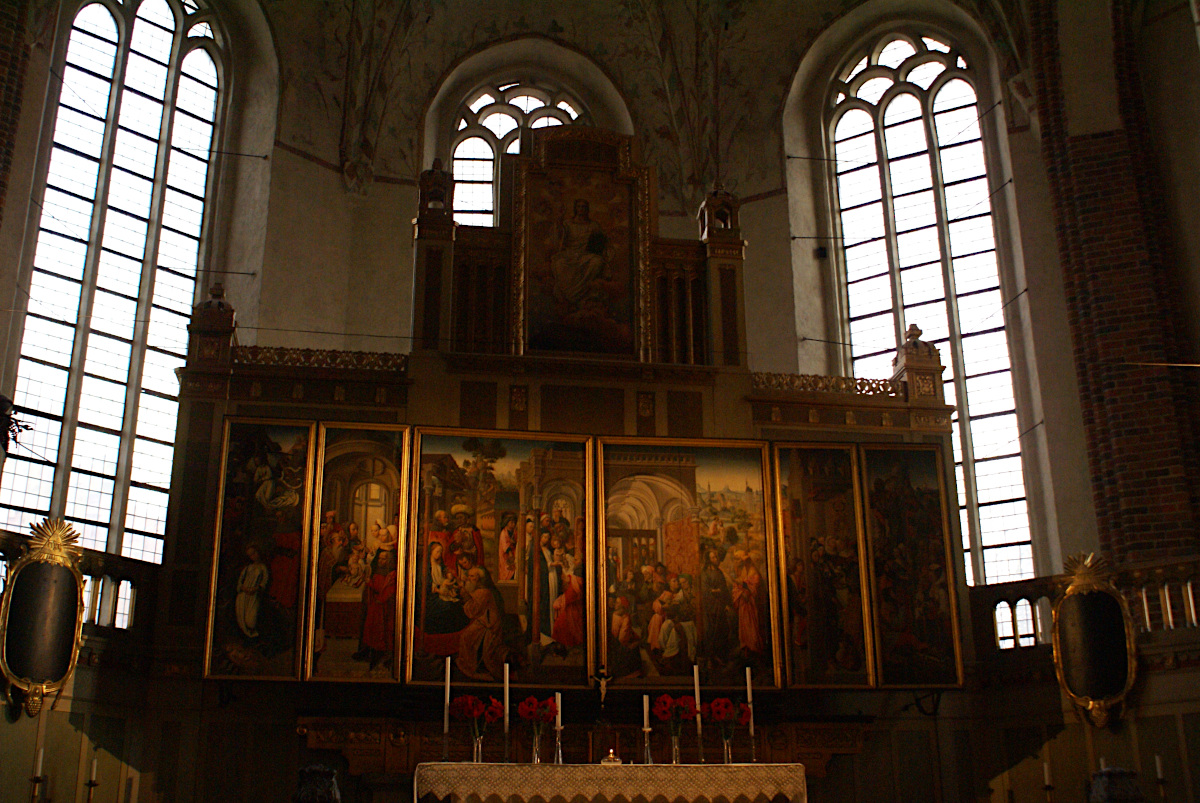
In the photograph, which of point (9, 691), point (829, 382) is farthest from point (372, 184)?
point (9, 691)

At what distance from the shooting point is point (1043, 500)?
16391 millimetres

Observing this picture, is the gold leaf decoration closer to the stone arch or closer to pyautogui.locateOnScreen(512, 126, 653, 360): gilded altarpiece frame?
pyautogui.locateOnScreen(512, 126, 653, 360): gilded altarpiece frame

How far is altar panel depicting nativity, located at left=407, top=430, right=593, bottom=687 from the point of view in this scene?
42.9 feet

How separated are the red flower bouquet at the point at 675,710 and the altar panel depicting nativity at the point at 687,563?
29.3 inches

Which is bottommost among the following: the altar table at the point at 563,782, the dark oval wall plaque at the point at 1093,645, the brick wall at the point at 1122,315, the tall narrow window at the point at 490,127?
the altar table at the point at 563,782

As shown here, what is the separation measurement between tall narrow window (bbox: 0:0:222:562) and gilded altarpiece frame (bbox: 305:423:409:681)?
3.82 m

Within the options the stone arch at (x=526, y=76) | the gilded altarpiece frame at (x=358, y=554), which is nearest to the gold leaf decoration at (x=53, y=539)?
the gilded altarpiece frame at (x=358, y=554)

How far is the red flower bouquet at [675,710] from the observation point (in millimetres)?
12242

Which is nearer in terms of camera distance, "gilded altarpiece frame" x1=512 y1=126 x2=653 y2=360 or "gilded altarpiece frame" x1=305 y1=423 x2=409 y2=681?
"gilded altarpiece frame" x1=305 y1=423 x2=409 y2=681

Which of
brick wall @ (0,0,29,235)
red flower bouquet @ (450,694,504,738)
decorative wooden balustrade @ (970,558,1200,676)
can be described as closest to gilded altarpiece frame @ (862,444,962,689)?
decorative wooden balustrade @ (970,558,1200,676)

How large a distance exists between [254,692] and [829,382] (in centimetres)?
737

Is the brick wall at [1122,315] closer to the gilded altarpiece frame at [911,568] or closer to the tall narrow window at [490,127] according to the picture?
the gilded altarpiece frame at [911,568]

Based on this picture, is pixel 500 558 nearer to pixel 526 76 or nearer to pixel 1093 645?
pixel 1093 645

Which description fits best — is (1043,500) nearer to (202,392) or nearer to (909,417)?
(909,417)
